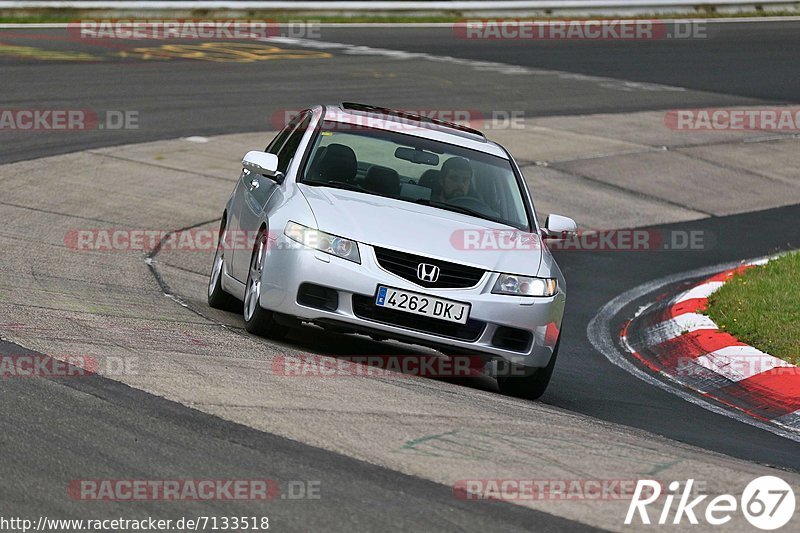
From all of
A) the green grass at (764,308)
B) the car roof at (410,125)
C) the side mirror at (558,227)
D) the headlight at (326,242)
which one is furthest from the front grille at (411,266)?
the green grass at (764,308)

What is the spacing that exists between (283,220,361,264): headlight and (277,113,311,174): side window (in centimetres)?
117

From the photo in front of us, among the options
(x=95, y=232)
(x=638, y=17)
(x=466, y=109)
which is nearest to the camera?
(x=95, y=232)

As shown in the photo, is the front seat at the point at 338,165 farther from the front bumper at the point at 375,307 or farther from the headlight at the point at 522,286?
the headlight at the point at 522,286

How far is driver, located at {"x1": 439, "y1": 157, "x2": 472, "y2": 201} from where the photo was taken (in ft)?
30.5

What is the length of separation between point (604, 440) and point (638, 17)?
27936mm

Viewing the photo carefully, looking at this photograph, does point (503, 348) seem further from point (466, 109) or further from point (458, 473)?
point (466, 109)

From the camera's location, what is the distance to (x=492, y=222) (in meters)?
9.07

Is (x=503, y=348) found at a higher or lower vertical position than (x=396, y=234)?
lower

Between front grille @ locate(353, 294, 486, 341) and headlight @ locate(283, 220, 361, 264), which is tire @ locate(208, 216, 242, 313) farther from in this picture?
front grille @ locate(353, 294, 486, 341)

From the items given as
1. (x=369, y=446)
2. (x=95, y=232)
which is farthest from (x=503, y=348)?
(x=95, y=232)

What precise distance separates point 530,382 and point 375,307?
119 cm

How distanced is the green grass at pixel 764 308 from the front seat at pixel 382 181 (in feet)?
10.1

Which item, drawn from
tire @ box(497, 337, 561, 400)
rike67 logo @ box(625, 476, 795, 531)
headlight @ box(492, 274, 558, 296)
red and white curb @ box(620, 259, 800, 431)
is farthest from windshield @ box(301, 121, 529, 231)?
rike67 logo @ box(625, 476, 795, 531)

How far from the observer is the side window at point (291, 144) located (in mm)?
9609
